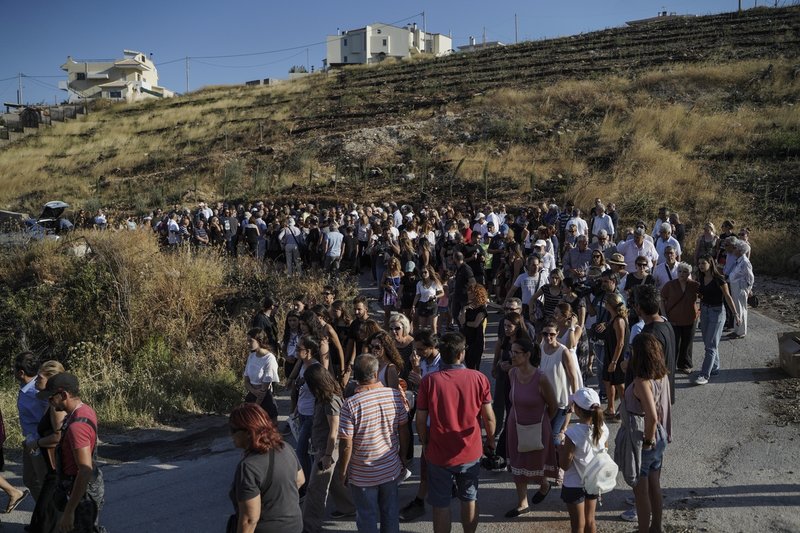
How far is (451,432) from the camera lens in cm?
482

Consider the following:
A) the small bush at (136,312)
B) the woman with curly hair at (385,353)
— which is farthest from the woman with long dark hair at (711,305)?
the small bush at (136,312)

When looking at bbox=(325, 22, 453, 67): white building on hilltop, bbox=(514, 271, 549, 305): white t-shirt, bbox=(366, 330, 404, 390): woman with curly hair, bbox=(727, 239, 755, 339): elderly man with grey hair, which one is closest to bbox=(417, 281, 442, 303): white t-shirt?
bbox=(514, 271, 549, 305): white t-shirt

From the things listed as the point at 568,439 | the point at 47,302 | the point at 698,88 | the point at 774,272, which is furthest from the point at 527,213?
the point at 698,88

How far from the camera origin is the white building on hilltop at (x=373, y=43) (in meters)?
74.8

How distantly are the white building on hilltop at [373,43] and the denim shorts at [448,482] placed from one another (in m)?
70.8

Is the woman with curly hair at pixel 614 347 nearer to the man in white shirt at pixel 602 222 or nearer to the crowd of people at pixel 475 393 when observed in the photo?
the crowd of people at pixel 475 393

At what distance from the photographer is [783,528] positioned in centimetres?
523

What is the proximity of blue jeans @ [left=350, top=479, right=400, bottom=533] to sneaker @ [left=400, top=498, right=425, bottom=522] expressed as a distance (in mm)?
838

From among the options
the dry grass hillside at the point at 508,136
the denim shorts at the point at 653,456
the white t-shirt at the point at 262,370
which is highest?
the dry grass hillside at the point at 508,136

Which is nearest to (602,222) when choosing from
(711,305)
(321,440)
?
Result: (711,305)

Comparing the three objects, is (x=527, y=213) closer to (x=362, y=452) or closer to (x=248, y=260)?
(x=248, y=260)

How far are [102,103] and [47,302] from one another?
1672 inches

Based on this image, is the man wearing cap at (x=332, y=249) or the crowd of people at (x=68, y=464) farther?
the man wearing cap at (x=332, y=249)

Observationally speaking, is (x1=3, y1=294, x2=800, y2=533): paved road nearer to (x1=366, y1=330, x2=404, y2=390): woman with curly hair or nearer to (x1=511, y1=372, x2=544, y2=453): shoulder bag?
(x1=511, y1=372, x2=544, y2=453): shoulder bag
